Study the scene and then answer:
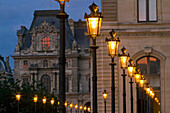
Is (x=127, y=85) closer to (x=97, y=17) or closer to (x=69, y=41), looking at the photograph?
(x=97, y=17)

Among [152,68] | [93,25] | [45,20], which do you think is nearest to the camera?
[93,25]

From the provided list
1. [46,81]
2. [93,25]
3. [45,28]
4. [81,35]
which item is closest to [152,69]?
[93,25]

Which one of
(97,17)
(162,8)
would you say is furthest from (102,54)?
(97,17)

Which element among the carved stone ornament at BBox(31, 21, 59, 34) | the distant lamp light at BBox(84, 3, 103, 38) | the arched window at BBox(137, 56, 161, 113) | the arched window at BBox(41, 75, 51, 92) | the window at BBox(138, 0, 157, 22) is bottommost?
the distant lamp light at BBox(84, 3, 103, 38)

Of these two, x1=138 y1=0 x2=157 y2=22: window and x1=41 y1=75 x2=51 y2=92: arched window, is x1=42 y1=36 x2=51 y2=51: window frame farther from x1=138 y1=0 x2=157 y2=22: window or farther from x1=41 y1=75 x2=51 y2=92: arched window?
x1=138 y1=0 x2=157 y2=22: window

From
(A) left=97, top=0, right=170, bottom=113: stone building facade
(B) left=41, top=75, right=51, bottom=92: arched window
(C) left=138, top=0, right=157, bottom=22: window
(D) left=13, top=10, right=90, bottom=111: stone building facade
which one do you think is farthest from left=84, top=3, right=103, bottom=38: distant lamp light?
(B) left=41, top=75, right=51, bottom=92: arched window

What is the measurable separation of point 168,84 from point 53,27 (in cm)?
7449

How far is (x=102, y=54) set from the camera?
3409 cm

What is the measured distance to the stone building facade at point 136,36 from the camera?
3412 cm

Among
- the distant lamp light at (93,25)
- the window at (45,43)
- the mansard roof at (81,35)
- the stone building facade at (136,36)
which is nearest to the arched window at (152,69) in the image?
the stone building facade at (136,36)

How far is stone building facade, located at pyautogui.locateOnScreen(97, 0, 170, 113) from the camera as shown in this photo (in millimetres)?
34125

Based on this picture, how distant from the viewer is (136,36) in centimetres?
3447

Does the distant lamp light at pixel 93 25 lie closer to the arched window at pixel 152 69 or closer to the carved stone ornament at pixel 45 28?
the arched window at pixel 152 69

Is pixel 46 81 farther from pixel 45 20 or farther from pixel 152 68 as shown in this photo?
pixel 152 68
